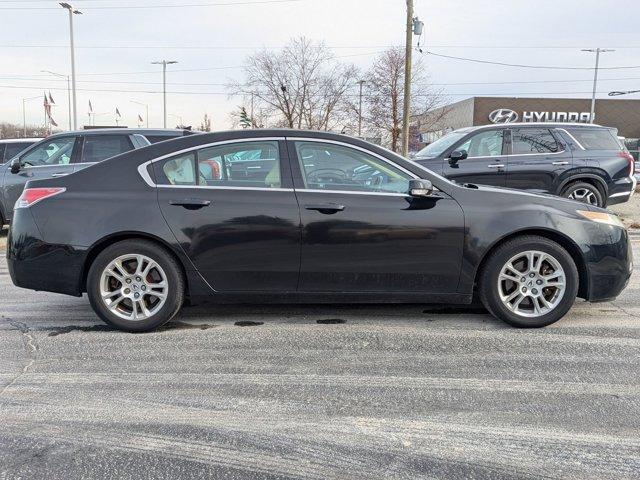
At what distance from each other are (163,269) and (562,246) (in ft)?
10.3

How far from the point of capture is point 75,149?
9297 millimetres

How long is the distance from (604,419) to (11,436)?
3.12 metres

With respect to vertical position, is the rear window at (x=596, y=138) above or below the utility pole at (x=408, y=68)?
below

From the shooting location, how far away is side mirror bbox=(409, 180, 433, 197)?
418 centimetres

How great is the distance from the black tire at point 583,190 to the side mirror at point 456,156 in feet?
6.26

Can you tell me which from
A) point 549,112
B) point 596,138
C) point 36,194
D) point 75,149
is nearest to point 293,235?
point 36,194

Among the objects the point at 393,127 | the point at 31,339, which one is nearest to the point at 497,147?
the point at 31,339

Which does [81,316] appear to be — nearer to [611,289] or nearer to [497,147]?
[611,289]

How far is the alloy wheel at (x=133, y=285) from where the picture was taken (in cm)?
430

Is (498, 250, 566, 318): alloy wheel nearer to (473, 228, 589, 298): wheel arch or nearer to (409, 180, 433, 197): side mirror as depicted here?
(473, 228, 589, 298): wheel arch

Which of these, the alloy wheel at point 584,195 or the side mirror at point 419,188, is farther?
the alloy wheel at point 584,195

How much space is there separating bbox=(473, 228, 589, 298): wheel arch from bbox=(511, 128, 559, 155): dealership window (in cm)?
570

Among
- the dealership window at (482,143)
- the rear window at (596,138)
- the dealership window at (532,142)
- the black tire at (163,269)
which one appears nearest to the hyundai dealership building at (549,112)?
the rear window at (596,138)

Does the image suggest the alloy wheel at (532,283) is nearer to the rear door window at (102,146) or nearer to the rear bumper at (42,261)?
the rear bumper at (42,261)
